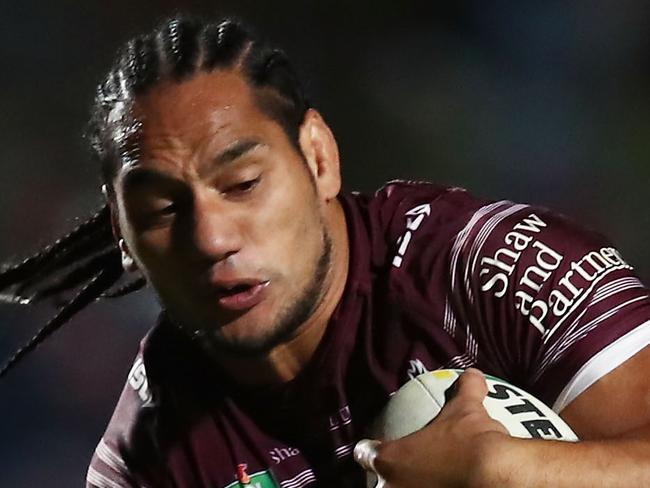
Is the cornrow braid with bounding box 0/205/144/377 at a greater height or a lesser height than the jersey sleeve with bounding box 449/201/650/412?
greater

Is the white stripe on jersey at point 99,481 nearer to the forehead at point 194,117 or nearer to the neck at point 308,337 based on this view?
the neck at point 308,337

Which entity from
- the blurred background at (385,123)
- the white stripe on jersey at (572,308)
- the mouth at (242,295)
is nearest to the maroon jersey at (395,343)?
the white stripe on jersey at (572,308)

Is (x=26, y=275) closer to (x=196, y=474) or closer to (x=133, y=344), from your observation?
(x=133, y=344)

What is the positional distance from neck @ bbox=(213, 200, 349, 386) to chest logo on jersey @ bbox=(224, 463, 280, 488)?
0.09 metres

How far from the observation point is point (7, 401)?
60.7 inches

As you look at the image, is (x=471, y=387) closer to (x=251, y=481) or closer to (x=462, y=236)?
(x=462, y=236)

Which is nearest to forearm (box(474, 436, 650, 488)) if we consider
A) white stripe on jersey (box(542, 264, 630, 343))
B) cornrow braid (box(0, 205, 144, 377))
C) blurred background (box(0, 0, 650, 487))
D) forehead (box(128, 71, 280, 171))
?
white stripe on jersey (box(542, 264, 630, 343))

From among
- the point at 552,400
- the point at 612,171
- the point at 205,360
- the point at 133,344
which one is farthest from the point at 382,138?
the point at 552,400

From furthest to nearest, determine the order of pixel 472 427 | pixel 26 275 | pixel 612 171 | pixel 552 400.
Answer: pixel 612 171
pixel 26 275
pixel 552 400
pixel 472 427

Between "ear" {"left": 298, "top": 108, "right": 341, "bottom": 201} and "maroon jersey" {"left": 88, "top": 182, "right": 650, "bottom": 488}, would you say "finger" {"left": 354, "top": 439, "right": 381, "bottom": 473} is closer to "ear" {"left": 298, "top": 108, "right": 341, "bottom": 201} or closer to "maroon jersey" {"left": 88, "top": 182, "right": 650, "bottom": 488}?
"maroon jersey" {"left": 88, "top": 182, "right": 650, "bottom": 488}

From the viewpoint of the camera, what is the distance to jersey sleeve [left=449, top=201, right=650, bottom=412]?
2.87ft

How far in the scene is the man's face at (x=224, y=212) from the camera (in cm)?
92

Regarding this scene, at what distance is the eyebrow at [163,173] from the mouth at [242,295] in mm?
103

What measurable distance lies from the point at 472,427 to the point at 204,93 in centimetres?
37
